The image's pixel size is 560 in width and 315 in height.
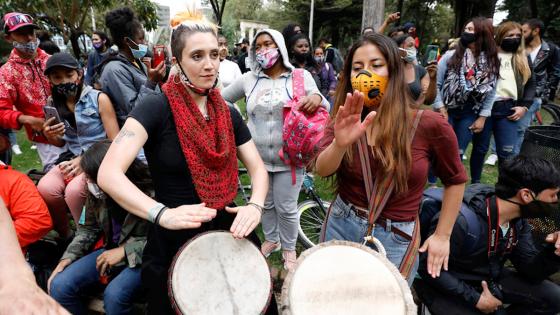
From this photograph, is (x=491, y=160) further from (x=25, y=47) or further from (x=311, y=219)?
(x=25, y=47)

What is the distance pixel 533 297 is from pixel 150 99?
265cm

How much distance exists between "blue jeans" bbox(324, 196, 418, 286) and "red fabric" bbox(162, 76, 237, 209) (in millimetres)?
612


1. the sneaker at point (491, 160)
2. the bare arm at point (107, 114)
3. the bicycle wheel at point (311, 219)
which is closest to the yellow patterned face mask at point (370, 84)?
the bare arm at point (107, 114)

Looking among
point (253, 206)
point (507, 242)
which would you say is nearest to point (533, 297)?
point (507, 242)

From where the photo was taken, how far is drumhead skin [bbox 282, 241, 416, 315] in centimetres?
135

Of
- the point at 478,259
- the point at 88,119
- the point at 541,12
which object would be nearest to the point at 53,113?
the point at 88,119

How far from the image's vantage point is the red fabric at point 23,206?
7.29 ft

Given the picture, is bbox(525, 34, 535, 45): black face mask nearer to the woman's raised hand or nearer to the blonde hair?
the blonde hair

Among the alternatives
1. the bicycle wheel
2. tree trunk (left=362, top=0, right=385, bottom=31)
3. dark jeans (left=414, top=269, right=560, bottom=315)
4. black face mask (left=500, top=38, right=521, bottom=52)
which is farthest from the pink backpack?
tree trunk (left=362, top=0, right=385, bottom=31)

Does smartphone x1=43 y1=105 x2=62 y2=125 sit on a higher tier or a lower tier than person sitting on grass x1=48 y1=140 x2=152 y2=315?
higher

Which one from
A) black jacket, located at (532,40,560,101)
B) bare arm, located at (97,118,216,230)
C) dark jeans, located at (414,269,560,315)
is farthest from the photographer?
black jacket, located at (532,40,560,101)

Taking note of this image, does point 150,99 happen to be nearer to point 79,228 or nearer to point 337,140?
point 337,140

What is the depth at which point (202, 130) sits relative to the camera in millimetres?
1619

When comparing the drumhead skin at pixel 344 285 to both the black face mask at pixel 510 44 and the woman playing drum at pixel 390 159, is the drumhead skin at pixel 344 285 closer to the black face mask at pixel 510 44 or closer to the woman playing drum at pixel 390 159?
the woman playing drum at pixel 390 159
